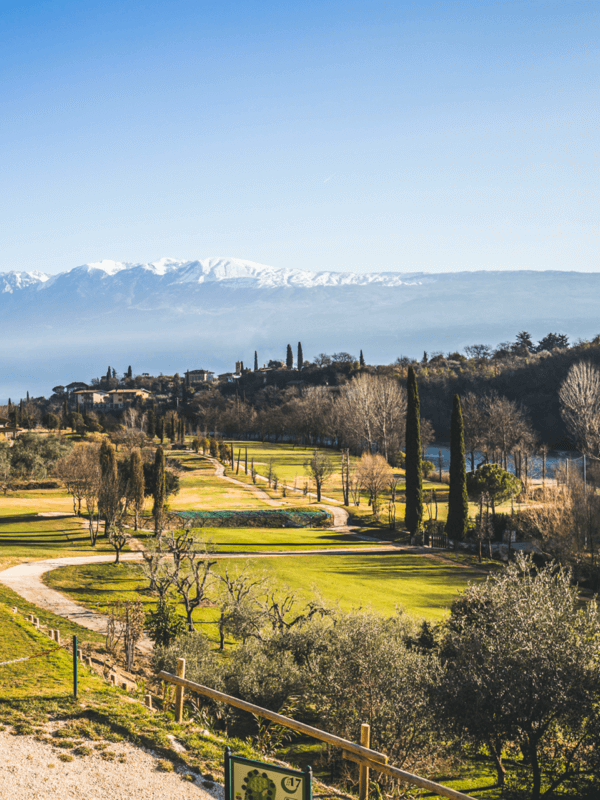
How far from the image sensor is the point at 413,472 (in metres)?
53.6

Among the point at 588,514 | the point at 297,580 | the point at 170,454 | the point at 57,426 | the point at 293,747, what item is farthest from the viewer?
the point at 57,426

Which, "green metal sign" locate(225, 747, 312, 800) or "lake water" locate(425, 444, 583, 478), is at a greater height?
"green metal sign" locate(225, 747, 312, 800)

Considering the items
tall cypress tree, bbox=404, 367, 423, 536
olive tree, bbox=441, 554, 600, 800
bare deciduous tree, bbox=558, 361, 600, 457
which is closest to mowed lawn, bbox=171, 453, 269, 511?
tall cypress tree, bbox=404, 367, 423, 536

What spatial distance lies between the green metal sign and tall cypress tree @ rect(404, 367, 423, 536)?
46.2 meters

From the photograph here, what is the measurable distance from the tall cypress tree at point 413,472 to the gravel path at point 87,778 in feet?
142

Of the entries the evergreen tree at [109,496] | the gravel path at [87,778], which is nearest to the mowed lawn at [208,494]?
the evergreen tree at [109,496]

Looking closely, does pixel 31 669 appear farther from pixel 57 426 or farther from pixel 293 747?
pixel 57 426

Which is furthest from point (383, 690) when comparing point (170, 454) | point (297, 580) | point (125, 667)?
point (170, 454)

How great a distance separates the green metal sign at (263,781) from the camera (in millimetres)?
6645

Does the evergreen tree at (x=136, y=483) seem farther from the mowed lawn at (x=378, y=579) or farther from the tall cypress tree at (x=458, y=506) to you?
the tall cypress tree at (x=458, y=506)

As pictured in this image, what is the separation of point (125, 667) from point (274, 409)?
110165mm

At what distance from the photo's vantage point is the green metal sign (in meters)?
6.64

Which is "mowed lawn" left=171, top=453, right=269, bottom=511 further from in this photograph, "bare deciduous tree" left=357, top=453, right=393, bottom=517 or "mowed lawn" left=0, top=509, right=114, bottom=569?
"mowed lawn" left=0, top=509, right=114, bottom=569

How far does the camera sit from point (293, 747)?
17.2 meters
